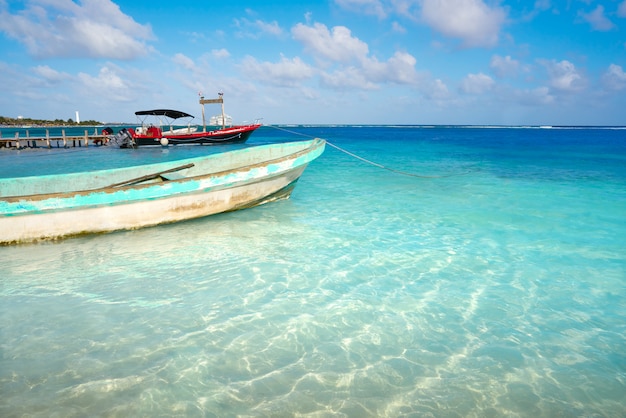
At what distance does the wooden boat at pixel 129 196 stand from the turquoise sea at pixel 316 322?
1.15 feet

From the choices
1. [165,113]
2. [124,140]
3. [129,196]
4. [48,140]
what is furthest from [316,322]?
[48,140]

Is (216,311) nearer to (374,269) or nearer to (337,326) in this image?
(337,326)

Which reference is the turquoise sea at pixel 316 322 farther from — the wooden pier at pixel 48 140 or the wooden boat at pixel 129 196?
the wooden pier at pixel 48 140

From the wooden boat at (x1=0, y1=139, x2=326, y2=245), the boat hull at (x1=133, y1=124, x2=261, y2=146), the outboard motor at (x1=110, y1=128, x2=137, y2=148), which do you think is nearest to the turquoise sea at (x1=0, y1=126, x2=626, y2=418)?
the wooden boat at (x1=0, y1=139, x2=326, y2=245)

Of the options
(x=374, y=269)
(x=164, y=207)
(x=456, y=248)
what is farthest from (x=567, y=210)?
(x=164, y=207)

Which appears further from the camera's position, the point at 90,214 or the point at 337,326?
the point at 90,214

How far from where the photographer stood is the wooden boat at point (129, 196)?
253 inches

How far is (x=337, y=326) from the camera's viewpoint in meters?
4.06

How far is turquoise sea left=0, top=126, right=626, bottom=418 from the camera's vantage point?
3.01 m

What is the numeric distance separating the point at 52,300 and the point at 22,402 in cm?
201

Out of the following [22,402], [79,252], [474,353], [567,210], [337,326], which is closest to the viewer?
[22,402]

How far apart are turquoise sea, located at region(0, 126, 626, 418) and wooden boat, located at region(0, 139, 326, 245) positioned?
0.35 meters

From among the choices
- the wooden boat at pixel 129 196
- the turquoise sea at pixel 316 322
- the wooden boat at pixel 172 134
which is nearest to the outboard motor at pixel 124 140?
the wooden boat at pixel 172 134

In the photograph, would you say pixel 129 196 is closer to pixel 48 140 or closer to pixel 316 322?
pixel 316 322
